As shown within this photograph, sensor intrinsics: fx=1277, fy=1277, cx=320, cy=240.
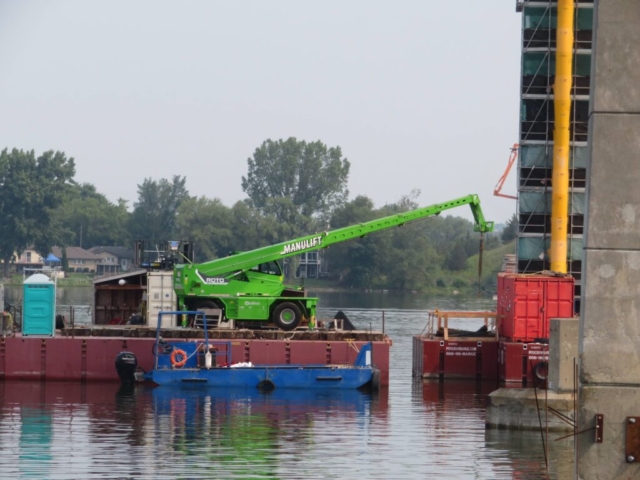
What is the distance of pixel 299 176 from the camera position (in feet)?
591

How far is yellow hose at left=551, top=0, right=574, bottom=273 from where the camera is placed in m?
49.7

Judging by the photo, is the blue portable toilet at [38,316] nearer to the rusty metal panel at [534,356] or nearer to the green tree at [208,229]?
the rusty metal panel at [534,356]

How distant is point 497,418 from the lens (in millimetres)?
31438

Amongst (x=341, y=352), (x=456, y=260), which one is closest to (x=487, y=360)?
(x=341, y=352)

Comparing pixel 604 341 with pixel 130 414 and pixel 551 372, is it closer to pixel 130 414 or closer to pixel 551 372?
pixel 551 372

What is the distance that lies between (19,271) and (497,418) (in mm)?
167776

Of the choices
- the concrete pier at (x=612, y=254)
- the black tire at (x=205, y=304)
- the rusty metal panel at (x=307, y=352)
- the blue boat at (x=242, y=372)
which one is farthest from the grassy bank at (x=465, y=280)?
the concrete pier at (x=612, y=254)

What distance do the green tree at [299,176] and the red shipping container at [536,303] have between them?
13228cm

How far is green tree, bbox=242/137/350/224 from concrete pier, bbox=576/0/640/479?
159484mm

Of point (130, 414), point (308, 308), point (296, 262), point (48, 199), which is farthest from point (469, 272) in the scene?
point (130, 414)

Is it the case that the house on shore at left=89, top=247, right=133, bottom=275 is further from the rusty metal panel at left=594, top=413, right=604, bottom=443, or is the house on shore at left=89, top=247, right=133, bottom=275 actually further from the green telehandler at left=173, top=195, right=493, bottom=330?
the rusty metal panel at left=594, top=413, right=604, bottom=443

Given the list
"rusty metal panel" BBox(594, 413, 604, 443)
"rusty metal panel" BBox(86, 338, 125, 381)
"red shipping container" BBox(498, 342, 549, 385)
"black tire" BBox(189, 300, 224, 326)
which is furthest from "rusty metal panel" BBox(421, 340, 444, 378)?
"rusty metal panel" BBox(594, 413, 604, 443)

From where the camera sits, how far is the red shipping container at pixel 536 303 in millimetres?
42625

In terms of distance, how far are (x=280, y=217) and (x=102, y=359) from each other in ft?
430
